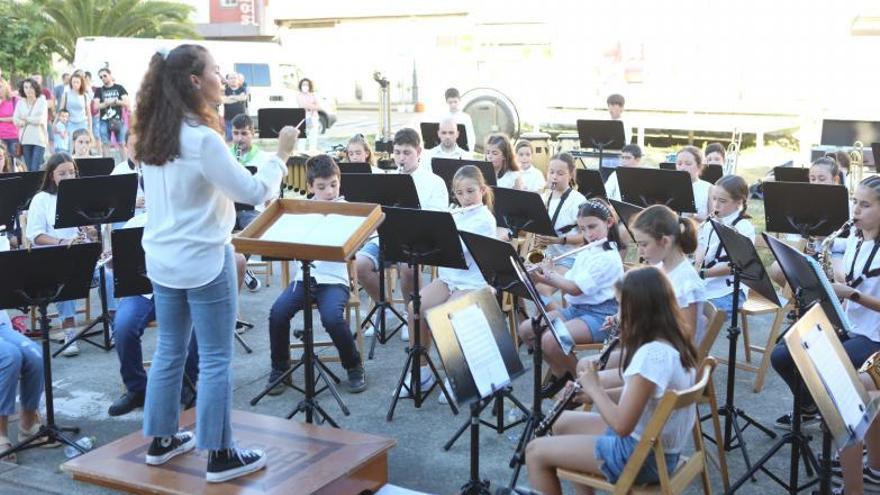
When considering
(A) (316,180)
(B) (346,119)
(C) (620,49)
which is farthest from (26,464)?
(B) (346,119)

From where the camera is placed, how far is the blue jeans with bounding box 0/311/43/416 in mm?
4781

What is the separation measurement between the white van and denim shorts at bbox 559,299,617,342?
17362mm

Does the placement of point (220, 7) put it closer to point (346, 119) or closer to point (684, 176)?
point (346, 119)

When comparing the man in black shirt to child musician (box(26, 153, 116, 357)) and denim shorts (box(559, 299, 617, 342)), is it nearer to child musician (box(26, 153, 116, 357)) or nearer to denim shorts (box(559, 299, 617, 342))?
child musician (box(26, 153, 116, 357))

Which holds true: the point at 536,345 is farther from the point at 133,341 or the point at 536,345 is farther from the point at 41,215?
the point at 41,215

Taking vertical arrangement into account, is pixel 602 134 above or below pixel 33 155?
above

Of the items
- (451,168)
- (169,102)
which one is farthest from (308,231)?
(451,168)

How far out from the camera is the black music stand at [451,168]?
755 cm

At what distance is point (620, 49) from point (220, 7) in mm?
24720

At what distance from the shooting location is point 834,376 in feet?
12.0

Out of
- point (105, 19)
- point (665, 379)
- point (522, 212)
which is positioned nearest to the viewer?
point (665, 379)

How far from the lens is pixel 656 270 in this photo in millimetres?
3555

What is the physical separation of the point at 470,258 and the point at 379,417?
1265 millimetres

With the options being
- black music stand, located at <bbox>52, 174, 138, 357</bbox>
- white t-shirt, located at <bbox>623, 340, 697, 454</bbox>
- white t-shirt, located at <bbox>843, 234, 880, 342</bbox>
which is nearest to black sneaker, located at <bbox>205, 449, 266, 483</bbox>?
white t-shirt, located at <bbox>623, 340, 697, 454</bbox>
